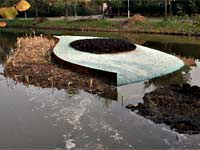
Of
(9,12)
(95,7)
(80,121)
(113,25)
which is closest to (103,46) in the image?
(80,121)

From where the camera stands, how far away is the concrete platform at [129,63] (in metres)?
19.0

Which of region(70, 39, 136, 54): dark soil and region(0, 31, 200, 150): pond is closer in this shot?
region(0, 31, 200, 150): pond

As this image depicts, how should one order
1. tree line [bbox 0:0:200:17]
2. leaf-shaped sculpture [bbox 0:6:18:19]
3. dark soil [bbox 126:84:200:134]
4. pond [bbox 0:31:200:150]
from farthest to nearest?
1. tree line [bbox 0:0:200:17]
2. dark soil [bbox 126:84:200:134]
3. pond [bbox 0:31:200:150]
4. leaf-shaped sculpture [bbox 0:6:18:19]

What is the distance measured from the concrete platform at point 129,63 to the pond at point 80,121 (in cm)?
62

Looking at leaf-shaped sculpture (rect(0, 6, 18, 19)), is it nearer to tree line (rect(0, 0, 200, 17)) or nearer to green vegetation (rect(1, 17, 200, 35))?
green vegetation (rect(1, 17, 200, 35))

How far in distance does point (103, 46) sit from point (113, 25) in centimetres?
2078

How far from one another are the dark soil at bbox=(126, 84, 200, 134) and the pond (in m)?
0.34

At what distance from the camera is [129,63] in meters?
21.2

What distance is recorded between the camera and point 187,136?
11.6 meters

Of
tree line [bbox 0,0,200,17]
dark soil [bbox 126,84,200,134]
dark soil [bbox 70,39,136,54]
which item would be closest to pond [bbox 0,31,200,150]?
dark soil [bbox 126,84,200,134]

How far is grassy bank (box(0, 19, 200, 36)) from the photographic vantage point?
132 ft

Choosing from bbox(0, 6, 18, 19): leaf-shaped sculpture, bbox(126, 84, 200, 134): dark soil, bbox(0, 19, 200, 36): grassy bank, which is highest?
bbox(0, 6, 18, 19): leaf-shaped sculpture

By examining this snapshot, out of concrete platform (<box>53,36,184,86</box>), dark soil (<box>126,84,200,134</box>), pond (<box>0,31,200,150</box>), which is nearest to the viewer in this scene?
pond (<box>0,31,200,150</box>)

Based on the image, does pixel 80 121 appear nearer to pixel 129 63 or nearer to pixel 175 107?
pixel 175 107
